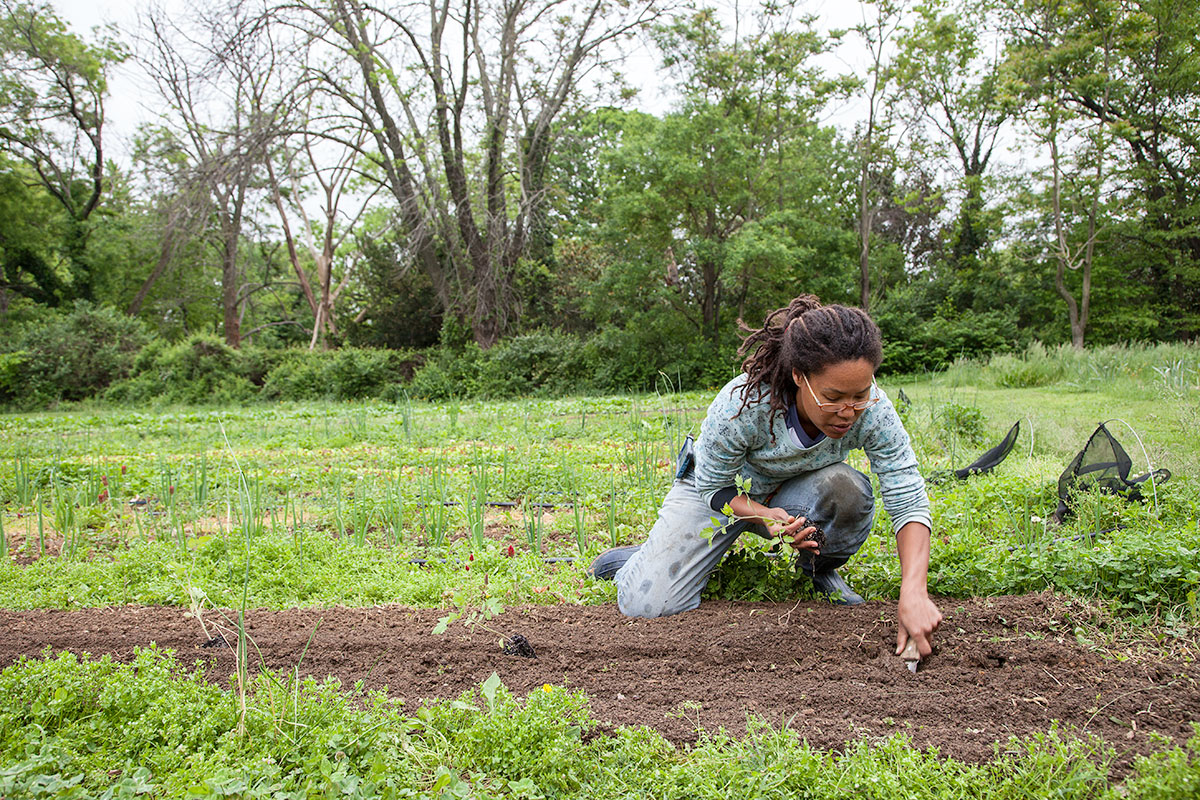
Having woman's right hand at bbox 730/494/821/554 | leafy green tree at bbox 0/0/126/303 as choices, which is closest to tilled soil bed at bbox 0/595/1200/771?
woman's right hand at bbox 730/494/821/554

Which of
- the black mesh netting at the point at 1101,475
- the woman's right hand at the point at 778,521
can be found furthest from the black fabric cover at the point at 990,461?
the woman's right hand at the point at 778,521

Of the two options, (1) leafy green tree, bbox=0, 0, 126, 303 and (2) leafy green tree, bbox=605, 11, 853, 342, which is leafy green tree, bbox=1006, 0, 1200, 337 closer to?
(2) leafy green tree, bbox=605, 11, 853, 342

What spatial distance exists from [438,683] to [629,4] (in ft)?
54.5

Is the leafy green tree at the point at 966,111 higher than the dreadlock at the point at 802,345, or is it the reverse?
the leafy green tree at the point at 966,111

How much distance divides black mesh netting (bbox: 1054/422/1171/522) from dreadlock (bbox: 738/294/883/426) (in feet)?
5.28

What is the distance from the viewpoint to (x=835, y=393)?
225cm

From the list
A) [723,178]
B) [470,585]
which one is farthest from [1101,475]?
[723,178]

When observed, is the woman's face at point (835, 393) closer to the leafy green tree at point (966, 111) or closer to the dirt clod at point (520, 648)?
the dirt clod at point (520, 648)

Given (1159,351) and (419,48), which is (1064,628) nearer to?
(1159,351)

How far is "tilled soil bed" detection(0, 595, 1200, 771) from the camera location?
6.27 ft

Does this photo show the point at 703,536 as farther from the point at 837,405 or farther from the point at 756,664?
the point at 837,405

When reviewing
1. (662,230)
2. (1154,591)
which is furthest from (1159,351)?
(1154,591)

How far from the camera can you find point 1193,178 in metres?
16.9

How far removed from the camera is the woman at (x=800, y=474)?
2230 mm
